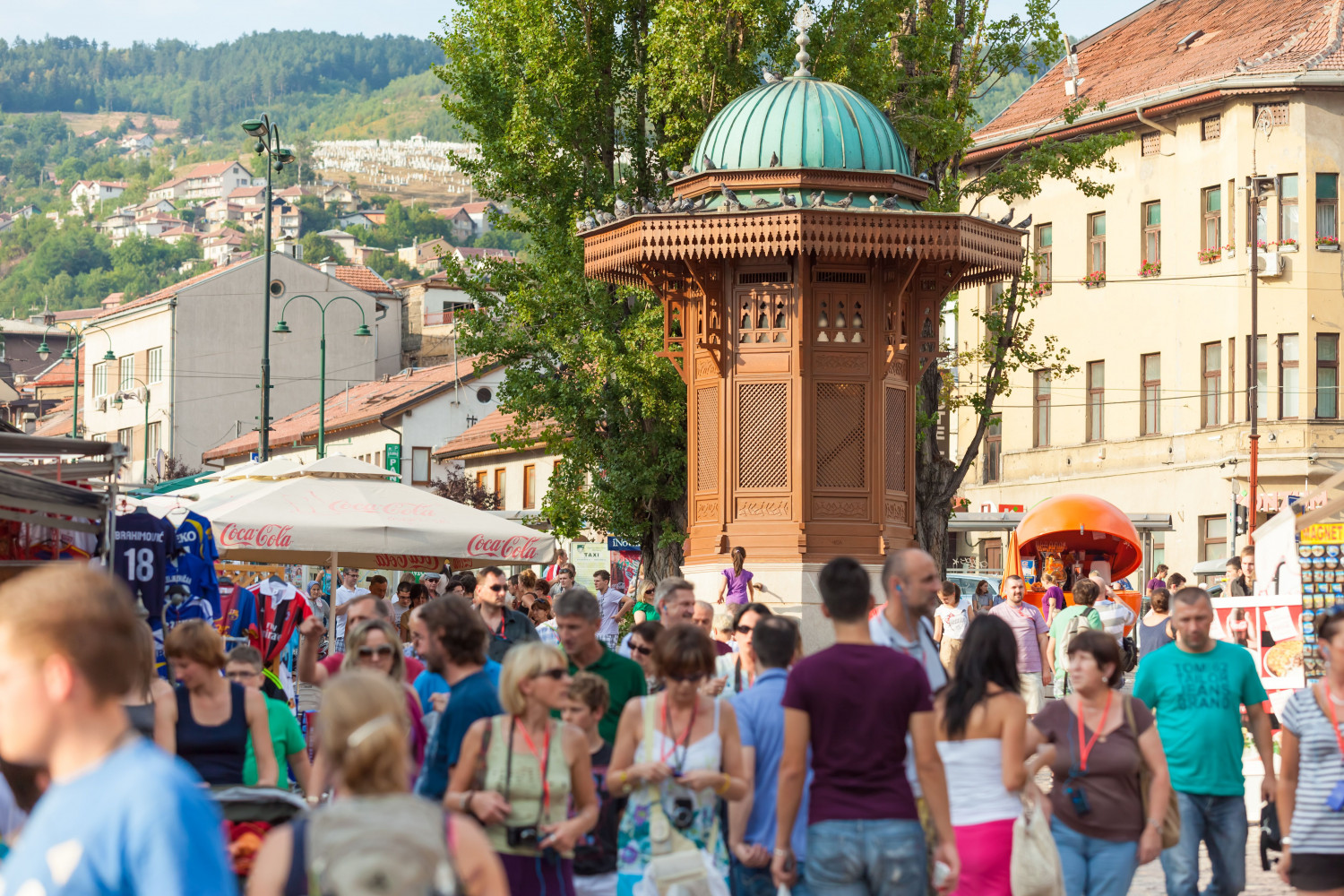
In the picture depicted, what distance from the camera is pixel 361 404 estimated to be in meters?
80.8

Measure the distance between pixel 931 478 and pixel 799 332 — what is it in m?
8.88

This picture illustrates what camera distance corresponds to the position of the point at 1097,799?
8312mm

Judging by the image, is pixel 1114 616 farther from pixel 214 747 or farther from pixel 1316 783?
pixel 214 747

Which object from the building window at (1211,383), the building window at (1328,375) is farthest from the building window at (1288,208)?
the building window at (1211,383)

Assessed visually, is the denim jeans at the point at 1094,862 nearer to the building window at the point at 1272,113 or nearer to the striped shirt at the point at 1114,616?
the striped shirt at the point at 1114,616

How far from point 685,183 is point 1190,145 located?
103 feet

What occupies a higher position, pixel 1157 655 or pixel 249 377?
pixel 249 377

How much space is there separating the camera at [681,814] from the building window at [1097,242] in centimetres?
4806

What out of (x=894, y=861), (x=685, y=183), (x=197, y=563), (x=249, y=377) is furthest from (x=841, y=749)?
(x=249, y=377)

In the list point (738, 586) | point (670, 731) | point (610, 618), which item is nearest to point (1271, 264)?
point (610, 618)

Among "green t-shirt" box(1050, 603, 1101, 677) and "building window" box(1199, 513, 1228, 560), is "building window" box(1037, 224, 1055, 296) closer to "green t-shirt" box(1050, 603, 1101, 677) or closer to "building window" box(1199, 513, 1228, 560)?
"building window" box(1199, 513, 1228, 560)

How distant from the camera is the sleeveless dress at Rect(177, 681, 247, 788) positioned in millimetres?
8133

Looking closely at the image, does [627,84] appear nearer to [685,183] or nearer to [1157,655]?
[685,183]

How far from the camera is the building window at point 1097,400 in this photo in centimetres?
5334
